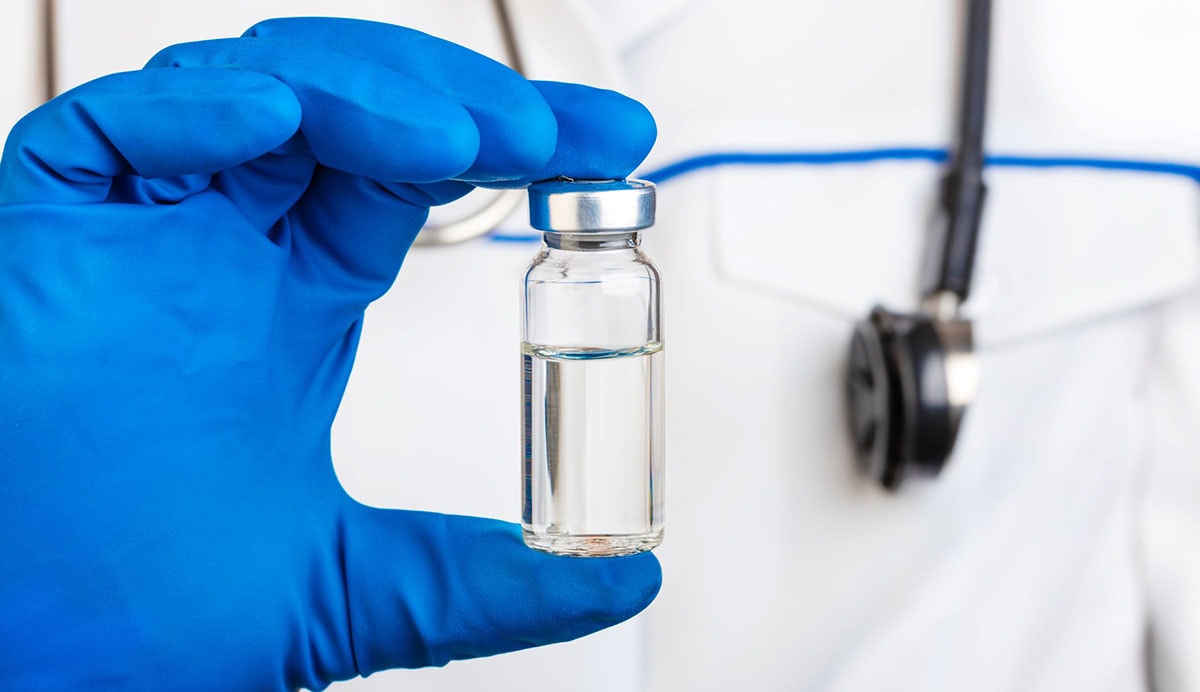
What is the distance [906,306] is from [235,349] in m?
0.42

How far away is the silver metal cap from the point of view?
1.57 ft

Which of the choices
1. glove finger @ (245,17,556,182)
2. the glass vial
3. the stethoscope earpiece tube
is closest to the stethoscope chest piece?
the stethoscope earpiece tube

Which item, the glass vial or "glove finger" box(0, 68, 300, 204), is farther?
the glass vial

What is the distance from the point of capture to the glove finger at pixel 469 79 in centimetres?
48

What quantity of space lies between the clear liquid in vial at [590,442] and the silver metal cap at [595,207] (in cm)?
11

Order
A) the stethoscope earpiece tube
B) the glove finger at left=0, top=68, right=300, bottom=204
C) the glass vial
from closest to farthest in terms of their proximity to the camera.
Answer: the glove finger at left=0, top=68, right=300, bottom=204 < the glass vial < the stethoscope earpiece tube

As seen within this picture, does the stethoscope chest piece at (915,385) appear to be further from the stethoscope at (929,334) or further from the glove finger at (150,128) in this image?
the glove finger at (150,128)

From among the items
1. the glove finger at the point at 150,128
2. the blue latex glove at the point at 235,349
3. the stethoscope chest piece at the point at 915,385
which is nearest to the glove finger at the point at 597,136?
the blue latex glove at the point at 235,349

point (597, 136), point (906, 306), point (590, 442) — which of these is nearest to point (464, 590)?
point (590, 442)

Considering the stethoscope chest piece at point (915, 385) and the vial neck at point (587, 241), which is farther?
the stethoscope chest piece at point (915, 385)

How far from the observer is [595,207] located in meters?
0.48

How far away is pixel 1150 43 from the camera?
29.6 inches

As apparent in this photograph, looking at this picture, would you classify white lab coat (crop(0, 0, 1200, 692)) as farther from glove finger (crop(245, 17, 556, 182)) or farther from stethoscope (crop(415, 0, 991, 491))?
glove finger (crop(245, 17, 556, 182))

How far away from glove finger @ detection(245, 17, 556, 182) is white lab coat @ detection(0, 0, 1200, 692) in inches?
8.7
